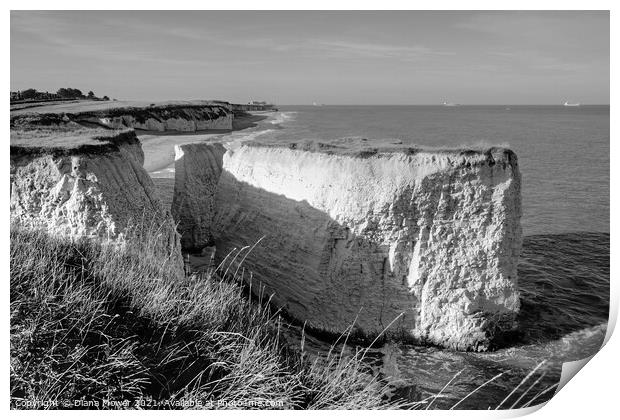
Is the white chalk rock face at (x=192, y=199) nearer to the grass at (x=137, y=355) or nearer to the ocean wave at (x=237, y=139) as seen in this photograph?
the ocean wave at (x=237, y=139)

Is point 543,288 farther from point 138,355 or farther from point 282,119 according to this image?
point 282,119

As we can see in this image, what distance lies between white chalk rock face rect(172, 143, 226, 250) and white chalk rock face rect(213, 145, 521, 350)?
16.8ft

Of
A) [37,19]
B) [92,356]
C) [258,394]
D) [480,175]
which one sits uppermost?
[37,19]

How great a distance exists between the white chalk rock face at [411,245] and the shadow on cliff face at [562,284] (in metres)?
1.84

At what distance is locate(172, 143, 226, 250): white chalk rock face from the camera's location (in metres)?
17.3

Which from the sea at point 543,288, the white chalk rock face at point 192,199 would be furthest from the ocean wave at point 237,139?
the white chalk rock face at point 192,199

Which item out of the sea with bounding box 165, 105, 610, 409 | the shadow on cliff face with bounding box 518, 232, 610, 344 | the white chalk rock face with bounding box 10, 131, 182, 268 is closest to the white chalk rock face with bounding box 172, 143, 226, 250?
the sea with bounding box 165, 105, 610, 409

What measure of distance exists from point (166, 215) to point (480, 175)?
24.3 ft

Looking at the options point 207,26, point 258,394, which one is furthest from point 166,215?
point 258,394

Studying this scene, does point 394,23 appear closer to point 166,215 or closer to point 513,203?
point 513,203

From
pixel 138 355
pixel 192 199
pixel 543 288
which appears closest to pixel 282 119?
pixel 192 199

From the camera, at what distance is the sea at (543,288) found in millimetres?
10289

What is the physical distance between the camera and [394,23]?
9.27 meters

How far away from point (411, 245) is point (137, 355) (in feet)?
24.6
